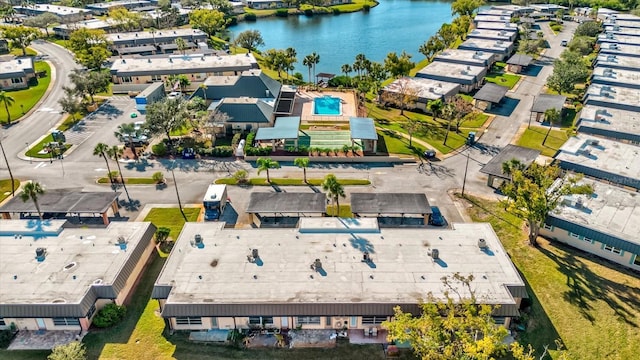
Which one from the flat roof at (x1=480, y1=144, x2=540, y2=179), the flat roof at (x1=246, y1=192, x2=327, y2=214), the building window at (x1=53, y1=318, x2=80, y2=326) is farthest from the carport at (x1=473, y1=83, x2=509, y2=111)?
the building window at (x1=53, y1=318, x2=80, y2=326)

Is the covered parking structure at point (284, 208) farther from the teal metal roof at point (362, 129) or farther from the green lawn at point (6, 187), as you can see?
the green lawn at point (6, 187)

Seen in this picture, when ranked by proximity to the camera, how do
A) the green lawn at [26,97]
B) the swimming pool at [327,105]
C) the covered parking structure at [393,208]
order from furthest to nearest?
1. the swimming pool at [327,105]
2. the green lawn at [26,97]
3. the covered parking structure at [393,208]

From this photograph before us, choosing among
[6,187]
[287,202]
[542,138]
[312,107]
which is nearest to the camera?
[287,202]

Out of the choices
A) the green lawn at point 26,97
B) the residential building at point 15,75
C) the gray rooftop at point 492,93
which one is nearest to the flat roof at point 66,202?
the green lawn at point 26,97

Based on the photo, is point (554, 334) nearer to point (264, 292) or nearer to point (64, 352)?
point (264, 292)

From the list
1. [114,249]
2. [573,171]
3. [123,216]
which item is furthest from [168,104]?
[573,171]

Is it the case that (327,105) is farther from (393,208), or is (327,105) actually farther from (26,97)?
(26,97)

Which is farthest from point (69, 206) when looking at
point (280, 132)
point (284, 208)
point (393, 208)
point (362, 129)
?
point (362, 129)
